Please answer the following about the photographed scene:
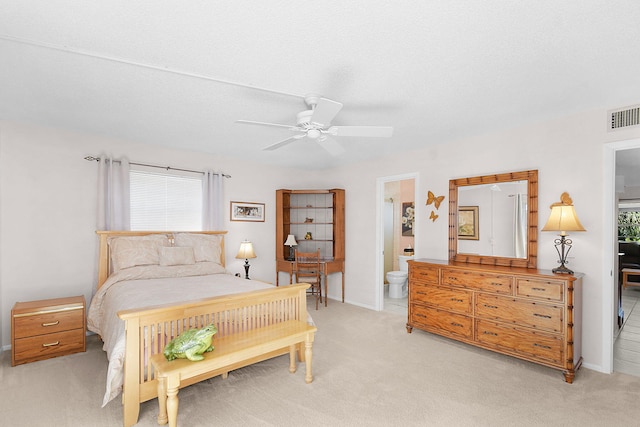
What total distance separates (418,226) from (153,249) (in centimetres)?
352

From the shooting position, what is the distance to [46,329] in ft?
10.2

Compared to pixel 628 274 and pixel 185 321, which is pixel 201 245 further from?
pixel 628 274

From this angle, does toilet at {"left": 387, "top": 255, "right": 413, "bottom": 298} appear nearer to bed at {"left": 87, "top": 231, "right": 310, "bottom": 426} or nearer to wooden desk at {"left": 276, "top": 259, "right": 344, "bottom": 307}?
wooden desk at {"left": 276, "top": 259, "right": 344, "bottom": 307}

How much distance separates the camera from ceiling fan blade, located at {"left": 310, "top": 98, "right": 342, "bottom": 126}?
2150mm

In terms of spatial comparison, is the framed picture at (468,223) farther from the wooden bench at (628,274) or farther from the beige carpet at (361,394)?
the wooden bench at (628,274)

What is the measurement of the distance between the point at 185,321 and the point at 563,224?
3423 mm

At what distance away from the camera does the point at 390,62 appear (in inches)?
85.0

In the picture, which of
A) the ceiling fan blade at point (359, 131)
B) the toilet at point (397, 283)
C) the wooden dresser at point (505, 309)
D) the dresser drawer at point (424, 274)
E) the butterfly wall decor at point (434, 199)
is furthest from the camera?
the toilet at point (397, 283)

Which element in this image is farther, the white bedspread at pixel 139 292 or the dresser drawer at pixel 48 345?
the dresser drawer at pixel 48 345

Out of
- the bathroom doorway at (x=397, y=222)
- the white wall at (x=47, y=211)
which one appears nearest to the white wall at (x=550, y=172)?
the bathroom doorway at (x=397, y=222)

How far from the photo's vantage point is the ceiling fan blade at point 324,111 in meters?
2.15

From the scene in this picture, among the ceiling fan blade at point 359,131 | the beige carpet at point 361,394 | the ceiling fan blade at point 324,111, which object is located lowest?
the beige carpet at point 361,394

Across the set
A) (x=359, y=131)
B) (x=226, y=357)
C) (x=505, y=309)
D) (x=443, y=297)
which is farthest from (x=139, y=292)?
(x=505, y=309)

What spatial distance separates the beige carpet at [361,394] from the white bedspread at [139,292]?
36 centimetres
